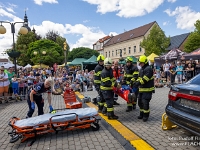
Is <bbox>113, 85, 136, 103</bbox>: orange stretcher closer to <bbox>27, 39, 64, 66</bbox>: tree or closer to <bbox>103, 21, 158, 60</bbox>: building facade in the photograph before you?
<bbox>27, 39, 64, 66</bbox>: tree

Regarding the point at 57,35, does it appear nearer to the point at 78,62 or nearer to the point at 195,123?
the point at 78,62

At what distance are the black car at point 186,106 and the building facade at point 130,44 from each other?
39436 millimetres

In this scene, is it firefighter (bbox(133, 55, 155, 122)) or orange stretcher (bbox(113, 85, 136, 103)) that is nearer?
firefighter (bbox(133, 55, 155, 122))

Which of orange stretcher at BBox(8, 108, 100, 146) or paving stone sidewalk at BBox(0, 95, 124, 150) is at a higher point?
orange stretcher at BBox(8, 108, 100, 146)

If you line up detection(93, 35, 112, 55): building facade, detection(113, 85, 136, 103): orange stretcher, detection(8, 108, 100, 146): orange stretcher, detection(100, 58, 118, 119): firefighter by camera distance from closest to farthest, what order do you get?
detection(8, 108, 100, 146): orange stretcher, detection(100, 58, 118, 119): firefighter, detection(113, 85, 136, 103): orange stretcher, detection(93, 35, 112, 55): building facade

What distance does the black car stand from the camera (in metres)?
3.18

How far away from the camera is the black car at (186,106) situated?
10.4ft

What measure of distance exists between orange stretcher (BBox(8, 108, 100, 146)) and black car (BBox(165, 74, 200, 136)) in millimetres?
2016

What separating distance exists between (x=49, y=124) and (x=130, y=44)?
160 feet

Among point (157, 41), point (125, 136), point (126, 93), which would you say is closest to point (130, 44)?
point (157, 41)

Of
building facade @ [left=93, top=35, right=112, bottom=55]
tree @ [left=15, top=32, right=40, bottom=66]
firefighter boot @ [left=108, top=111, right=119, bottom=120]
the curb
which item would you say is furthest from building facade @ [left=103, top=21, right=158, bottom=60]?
the curb

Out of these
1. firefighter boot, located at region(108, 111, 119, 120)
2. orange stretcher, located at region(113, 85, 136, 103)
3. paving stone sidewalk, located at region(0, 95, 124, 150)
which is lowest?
paving stone sidewalk, located at region(0, 95, 124, 150)

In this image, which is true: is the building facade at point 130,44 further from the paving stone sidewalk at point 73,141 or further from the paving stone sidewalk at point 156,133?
the paving stone sidewalk at point 73,141

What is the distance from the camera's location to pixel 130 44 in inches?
2003
